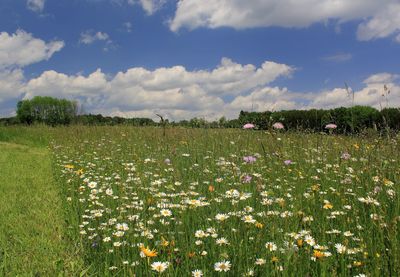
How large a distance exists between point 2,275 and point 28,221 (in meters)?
1.51

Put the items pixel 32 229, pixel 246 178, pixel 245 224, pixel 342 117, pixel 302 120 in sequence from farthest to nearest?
pixel 342 117, pixel 302 120, pixel 32 229, pixel 246 178, pixel 245 224

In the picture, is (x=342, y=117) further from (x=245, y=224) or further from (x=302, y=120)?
(x=245, y=224)

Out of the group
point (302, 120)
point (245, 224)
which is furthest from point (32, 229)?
point (302, 120)

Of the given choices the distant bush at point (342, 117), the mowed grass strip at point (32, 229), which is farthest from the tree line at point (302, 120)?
the mowed grass strip at point (32, 229)

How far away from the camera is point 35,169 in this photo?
323 inches

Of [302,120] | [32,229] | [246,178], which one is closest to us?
[246,178]

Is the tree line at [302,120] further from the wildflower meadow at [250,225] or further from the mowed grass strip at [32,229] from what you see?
the mowed grass strip at [32,229]

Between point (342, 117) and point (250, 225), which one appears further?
point (342, 117)

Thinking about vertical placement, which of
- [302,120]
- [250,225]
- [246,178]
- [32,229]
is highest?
[302,120]

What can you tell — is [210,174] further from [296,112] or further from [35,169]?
[296,112]

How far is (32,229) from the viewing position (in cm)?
424

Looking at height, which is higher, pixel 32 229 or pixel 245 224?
pixel 245 224

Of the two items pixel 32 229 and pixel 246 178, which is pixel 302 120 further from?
pixel 32 229

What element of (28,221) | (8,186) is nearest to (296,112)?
(8,186)
